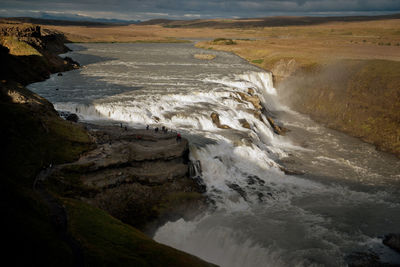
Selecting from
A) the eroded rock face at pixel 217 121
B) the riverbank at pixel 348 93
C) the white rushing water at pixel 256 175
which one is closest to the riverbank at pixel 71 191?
the white rushing water at pixel 256 175

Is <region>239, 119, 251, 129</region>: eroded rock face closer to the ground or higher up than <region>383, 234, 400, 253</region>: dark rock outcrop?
higher up

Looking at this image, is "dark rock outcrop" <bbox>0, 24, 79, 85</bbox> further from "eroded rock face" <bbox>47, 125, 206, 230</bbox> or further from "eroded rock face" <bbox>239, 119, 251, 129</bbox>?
"eroded rock face" <bbox>239, 119, 251, 129</bbox>

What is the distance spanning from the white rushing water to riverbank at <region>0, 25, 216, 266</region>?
240 centimetres

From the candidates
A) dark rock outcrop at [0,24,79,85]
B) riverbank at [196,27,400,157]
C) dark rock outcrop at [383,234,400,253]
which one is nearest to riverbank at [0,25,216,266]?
dark rock outcrop at [383,234,400,253]

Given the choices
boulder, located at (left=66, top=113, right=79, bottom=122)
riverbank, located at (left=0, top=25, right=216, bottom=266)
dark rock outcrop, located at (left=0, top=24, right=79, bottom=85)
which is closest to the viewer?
riverbank, located at (left=0, top=25, right=216, bottom=266)

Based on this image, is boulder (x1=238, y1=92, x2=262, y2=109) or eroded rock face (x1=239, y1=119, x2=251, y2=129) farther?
boulder (x1=238, y1=92, x2=262, y2=109)

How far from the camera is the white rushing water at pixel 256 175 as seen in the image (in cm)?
1655

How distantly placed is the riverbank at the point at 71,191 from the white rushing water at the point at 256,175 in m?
2.40

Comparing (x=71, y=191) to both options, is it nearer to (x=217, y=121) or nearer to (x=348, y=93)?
(x=217, y=121)

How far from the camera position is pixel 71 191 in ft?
51.0

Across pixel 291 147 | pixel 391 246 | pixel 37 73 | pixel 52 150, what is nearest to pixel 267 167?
pixel 291 147

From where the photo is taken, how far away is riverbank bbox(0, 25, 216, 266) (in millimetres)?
9414

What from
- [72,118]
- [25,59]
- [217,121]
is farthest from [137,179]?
[25,59]

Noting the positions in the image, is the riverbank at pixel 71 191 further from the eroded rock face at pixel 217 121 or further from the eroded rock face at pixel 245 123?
the eroded rock face at pixel 245 123
